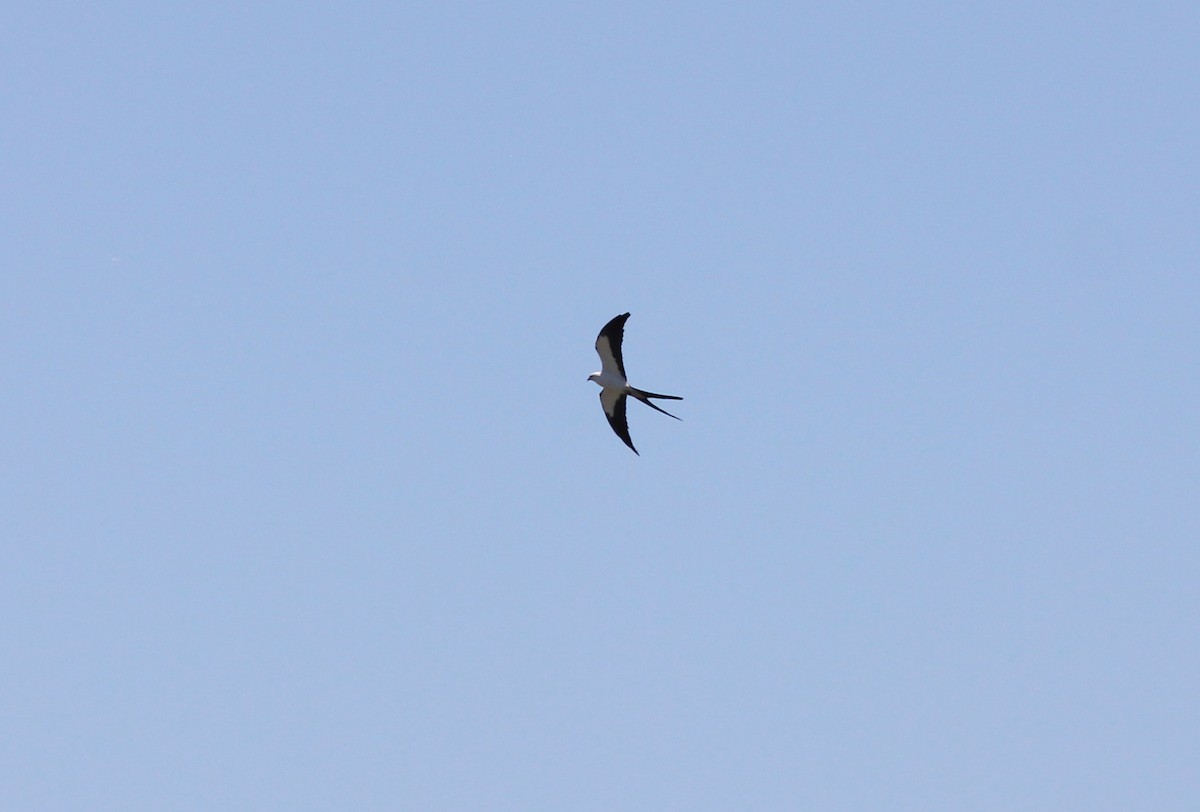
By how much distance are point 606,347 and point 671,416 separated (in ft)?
11.9

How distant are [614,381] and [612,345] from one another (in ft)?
3.92

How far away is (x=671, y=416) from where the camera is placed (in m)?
36.6

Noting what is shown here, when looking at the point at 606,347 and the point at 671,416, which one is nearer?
the point at 671,416

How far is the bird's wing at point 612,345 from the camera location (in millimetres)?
38594

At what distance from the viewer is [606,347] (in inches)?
1539

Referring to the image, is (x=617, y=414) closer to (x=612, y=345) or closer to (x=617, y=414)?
(x=617, y=414)

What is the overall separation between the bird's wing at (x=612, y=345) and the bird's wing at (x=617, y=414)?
42.5 inches

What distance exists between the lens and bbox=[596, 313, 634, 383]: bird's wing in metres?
38.6

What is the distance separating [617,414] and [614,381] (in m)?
1.35

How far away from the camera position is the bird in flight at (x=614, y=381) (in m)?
38.7

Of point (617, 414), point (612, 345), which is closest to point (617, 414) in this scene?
point (617, 414)

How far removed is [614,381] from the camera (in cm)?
3959

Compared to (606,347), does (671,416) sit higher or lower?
lower

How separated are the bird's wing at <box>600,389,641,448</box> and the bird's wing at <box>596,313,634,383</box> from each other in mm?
1080
